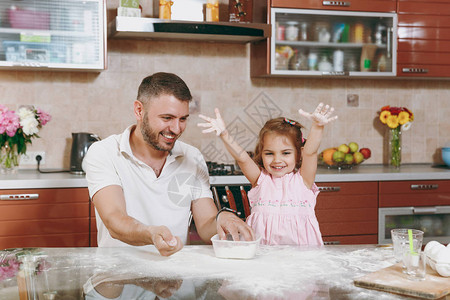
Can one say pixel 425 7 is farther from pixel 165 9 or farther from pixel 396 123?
pixel 165 9

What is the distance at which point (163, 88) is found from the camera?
6.91ft

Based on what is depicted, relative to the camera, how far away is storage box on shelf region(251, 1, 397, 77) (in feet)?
12.0

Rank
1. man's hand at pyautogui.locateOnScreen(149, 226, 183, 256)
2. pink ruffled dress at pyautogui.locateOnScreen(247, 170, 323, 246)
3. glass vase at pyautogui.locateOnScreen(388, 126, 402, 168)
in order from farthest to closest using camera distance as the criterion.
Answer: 1. glass vase at pyautogui.locateOnScreen(388, 126, 402, 168)
2. pink ruffled dress at pyautogui.locateOnScreen(247, 170, 323, 246)
3. man's hand at pyautogui.locateOnScreen(149, 226, 183, 256)

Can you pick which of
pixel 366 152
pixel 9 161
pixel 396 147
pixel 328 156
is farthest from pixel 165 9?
pixel 396 147

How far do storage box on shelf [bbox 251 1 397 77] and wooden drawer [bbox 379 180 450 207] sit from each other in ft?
2.56

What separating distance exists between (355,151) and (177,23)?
58.9 inches

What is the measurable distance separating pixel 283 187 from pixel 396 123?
76.4 inches

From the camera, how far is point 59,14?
3.35 metres

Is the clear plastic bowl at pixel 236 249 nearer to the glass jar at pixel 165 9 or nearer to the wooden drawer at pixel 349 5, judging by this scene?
the glass jar at pixel 165 9

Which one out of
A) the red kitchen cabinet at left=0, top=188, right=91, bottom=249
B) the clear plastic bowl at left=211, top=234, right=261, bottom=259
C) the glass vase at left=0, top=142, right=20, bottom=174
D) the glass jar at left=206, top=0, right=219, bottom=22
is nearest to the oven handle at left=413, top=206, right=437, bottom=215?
the glass jar at left=206, top=0, right=219, bottom=22

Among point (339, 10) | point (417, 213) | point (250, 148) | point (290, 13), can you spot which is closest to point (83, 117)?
point (250, 148)

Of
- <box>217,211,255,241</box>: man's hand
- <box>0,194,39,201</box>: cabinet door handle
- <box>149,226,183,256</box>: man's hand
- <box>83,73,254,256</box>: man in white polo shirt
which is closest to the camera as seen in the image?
<box>149,226,183,256</box>: man's hand

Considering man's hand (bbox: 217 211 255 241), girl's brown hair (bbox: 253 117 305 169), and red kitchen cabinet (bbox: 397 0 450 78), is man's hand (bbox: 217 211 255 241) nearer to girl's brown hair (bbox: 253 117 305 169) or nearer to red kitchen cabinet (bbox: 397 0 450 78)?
girl's brown hair (bbox: 253 117 305 169)

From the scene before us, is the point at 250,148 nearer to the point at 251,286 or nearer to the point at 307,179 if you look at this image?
the point at 307,179
